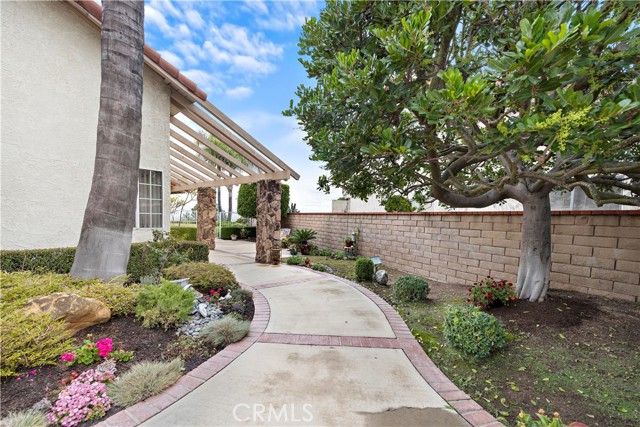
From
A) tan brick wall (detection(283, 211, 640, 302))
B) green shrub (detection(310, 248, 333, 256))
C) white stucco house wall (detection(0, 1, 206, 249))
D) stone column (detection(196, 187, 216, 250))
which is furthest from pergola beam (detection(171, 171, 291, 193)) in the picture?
green shrub (detection(310, 248, 333, 256))

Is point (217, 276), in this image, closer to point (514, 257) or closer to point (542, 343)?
point (542, 343)

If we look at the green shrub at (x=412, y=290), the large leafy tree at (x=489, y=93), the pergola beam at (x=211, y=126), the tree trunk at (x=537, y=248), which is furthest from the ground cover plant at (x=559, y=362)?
A: the pergola beam at (x=211, y=126)

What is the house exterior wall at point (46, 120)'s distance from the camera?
5.61 metres

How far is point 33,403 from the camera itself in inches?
100

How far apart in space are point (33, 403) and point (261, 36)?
7.89m

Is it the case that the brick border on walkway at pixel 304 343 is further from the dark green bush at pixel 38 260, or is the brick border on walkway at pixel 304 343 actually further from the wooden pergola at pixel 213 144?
the wooden pergola at pixel 213 144

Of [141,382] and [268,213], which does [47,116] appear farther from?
[141,382]

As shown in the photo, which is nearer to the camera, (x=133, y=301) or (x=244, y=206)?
(x=133, y=301)

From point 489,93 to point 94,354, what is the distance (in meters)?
5.08

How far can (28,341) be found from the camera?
2967mm

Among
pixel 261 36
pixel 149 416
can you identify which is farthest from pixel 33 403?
pixel 261 36

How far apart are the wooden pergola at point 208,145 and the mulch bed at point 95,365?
554cm

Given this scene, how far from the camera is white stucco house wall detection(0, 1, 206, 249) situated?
18.4ft

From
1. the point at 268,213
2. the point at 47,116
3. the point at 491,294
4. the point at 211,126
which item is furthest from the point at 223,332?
the point at 268,213
